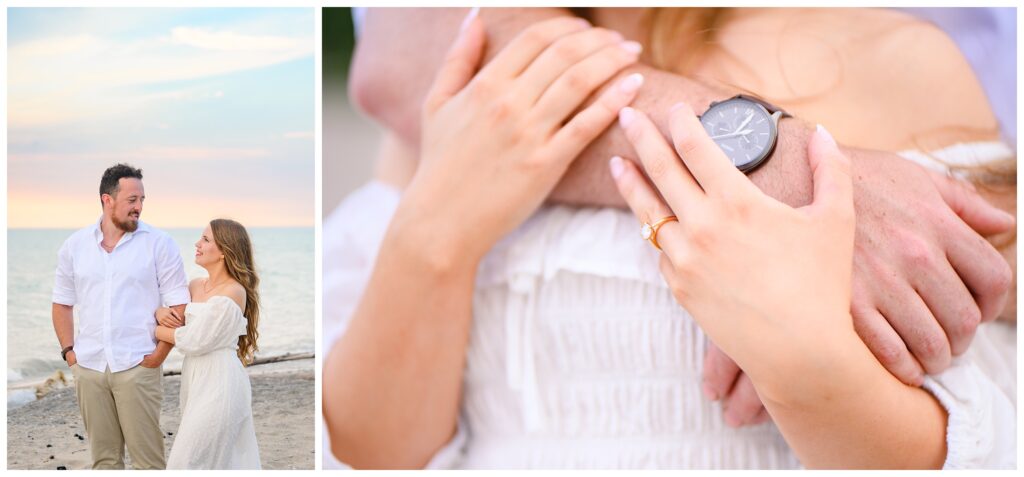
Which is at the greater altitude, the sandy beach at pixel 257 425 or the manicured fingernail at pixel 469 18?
the manicured fingernail at pixel 469 18

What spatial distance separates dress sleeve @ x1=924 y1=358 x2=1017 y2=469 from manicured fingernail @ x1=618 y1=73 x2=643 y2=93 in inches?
19.1

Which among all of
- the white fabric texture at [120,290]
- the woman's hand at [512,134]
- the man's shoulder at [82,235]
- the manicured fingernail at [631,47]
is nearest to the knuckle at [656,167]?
the woman's hand at [512,134]

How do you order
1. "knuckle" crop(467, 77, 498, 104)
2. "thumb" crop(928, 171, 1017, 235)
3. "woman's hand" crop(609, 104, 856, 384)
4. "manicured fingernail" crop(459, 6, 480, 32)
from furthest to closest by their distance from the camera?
1. "manicured fingernail" crop(459, 6, 480, 32)
2. "knuckle" crop(467, 77, 498, 104)
3. "thumb" crop(928, 171, 1017, 235)
4. "woman's hand" crop(609, 104, 856, 384)

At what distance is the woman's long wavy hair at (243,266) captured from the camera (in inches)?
44.8

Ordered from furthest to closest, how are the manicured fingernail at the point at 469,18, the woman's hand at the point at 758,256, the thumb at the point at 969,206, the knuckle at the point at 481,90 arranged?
the manicured fingernail at the point at 469,18
the knuckle at the point at 481,90
the thumb at the point at 969,206
the woman's hand at the point at 758,256

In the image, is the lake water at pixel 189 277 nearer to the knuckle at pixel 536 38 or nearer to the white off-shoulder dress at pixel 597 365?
the white off-shoulder dress at pixel 597 365

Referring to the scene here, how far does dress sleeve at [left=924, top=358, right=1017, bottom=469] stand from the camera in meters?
0.87

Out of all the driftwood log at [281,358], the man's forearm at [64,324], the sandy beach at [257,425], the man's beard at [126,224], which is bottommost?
the sandy beach at [257,425]

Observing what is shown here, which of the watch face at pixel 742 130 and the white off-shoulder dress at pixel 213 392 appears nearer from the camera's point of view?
the watch face at pixel 742 130

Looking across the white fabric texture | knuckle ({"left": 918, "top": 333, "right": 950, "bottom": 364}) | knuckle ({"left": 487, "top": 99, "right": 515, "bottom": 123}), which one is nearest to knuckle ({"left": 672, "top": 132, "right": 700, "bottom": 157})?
knuckle ({"left": 487, "top": 99, "right": 515, "bottom": 123})

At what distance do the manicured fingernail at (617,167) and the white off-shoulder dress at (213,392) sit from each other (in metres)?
0.58

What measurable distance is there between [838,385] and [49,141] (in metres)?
1.13

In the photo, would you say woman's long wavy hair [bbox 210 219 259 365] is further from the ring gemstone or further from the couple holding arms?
the ring gemstone
